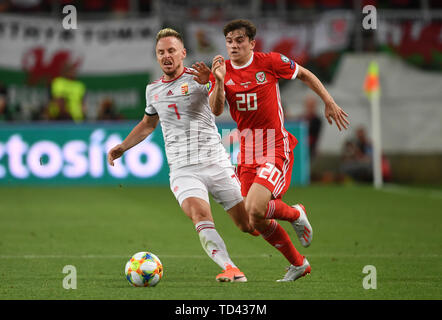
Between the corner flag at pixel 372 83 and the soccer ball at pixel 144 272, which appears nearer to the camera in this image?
the soccer ball at pixel 144 272

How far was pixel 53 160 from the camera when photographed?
17984 millimetres

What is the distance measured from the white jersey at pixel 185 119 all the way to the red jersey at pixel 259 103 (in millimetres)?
268

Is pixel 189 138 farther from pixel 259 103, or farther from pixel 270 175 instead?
pixel 270 175

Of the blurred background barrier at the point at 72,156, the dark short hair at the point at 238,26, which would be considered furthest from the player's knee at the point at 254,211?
the blurred background barrier at the point at 72,156

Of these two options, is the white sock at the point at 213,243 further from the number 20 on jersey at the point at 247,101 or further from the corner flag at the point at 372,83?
the corner flag at the point at 372,83

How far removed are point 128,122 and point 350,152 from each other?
17.3ft

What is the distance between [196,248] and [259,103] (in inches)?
107

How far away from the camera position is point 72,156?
17938 millimetres

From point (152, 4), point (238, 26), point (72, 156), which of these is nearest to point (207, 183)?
point (238, 26)

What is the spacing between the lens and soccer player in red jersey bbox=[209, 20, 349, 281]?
662cm

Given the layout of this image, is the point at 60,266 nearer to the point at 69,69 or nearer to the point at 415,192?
the point at 415,192

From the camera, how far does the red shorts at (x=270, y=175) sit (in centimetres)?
659
